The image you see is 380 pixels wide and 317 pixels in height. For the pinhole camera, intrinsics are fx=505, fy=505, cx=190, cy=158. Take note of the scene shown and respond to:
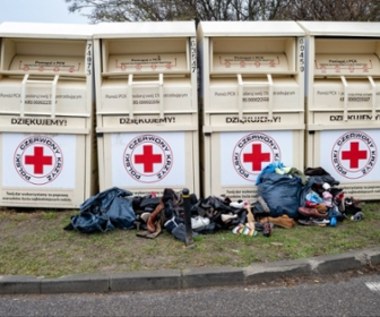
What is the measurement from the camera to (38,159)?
5848mm

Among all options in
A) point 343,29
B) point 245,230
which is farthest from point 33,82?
point 343,29

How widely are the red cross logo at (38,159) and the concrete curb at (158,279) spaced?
1939 mm

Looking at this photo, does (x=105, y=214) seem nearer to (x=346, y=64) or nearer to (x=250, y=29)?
(x=250, y=29)

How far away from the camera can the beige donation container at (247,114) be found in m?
5.81

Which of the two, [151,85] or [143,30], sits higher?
[143,30]

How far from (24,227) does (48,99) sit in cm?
148

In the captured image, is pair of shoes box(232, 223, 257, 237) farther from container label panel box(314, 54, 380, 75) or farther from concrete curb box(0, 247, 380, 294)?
container label panel box(314, 54, 380, 75)

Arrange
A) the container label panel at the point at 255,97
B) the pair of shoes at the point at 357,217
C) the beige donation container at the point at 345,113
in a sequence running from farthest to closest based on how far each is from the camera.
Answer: the beige donation container at the point at 345,113 < the container label panel at the point at 255,97 < the pair of shoes at the point at 357,217

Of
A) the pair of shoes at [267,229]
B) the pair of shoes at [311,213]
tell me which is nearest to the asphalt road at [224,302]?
the pair of shoes at [267,229]

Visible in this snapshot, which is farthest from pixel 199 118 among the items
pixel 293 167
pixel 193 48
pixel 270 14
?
pixel 270 14

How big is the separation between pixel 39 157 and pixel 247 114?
2.46 metres

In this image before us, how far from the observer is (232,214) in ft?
17.4

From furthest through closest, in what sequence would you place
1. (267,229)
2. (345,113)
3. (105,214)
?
(345,113) < (105,214) < (267,229)

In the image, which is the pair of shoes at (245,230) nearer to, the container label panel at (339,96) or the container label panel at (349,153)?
the container label panel at (349,153)
